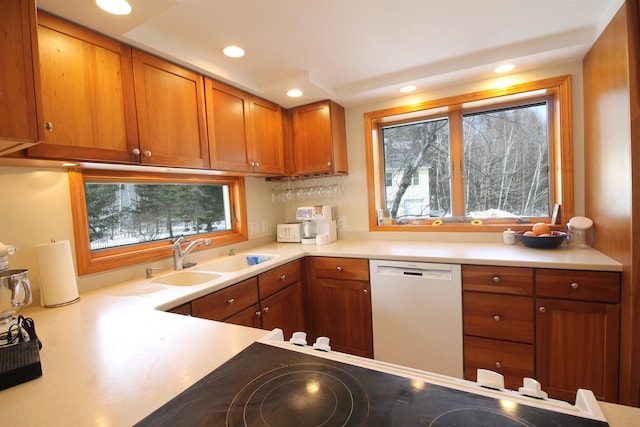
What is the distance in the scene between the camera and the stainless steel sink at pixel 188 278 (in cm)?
185

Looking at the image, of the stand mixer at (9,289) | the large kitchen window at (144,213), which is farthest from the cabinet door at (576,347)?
the stand mixer at (9,289)

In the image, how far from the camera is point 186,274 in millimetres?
1924

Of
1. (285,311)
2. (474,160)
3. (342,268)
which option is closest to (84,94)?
(285,311)

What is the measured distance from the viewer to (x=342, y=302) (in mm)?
2238

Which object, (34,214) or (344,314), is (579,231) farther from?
(34,214)

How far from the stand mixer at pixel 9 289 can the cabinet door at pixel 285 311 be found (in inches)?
43.2

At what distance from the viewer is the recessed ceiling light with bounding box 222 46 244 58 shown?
1732mm

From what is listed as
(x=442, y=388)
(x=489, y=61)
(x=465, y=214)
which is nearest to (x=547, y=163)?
(x=465, y=214)

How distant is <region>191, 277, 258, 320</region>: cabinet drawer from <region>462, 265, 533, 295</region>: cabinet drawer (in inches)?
51.3

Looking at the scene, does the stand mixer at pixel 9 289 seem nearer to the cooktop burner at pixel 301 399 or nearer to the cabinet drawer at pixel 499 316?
the cooktop burner at pixel 301 399

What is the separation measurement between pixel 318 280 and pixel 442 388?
1688 millimetres

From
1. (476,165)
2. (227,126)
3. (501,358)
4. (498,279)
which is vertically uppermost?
(227,126)

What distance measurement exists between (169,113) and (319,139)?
1220mm

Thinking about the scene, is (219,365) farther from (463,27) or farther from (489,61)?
(489,61)
